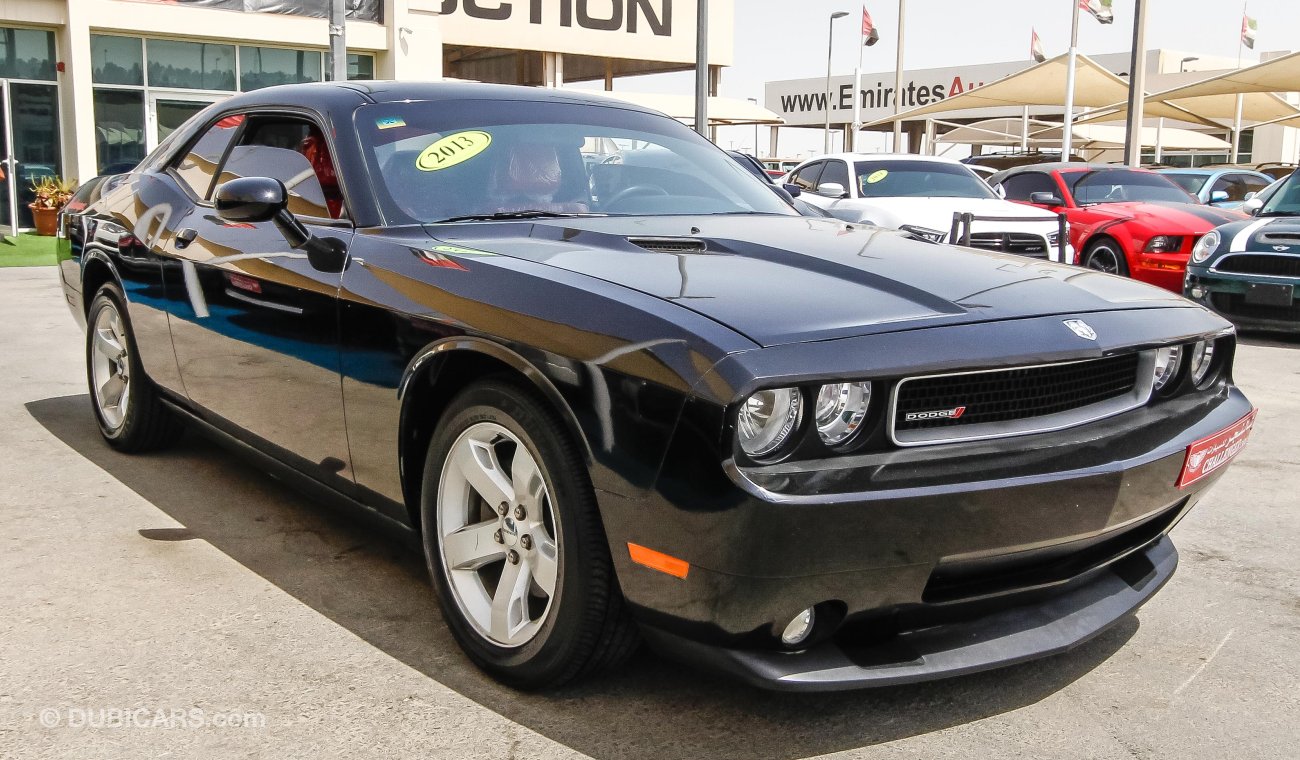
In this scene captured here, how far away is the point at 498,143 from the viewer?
3711 mm

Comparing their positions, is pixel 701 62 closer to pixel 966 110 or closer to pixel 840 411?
pixel 840 411

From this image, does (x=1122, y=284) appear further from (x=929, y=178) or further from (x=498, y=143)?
(x=929, y=178)

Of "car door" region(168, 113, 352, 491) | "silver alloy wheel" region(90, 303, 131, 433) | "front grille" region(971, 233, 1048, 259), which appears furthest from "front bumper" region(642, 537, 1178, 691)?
"front grille" region(971, 233, 1048, 259)

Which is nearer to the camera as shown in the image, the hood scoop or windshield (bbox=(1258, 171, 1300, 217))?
the hood scoop

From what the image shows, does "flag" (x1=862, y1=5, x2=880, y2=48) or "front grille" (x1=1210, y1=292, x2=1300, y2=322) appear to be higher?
"flag" (x1=862, y1=5, x2=880, y2=48)

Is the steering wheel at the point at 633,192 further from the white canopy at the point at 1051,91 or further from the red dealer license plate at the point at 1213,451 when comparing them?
the white canopy at the point at 1051,91

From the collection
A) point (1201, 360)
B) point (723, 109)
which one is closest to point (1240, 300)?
point (1201, 360)

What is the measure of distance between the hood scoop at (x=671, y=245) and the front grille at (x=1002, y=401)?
2.81 feet

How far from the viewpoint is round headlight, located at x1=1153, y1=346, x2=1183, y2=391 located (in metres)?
2.98

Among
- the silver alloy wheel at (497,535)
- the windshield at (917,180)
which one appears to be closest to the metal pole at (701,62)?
the windshield at (917,180)

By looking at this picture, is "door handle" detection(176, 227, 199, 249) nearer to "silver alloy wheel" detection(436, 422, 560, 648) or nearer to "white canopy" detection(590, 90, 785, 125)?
"silver alloy wheel" detection(436, 422, 560, 648)

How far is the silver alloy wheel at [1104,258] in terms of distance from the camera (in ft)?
38.1

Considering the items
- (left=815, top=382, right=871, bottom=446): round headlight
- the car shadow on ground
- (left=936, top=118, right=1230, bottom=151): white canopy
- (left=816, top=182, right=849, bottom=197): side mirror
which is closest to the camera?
(left=815, top=382, right=871, bottom=446): round headlight
